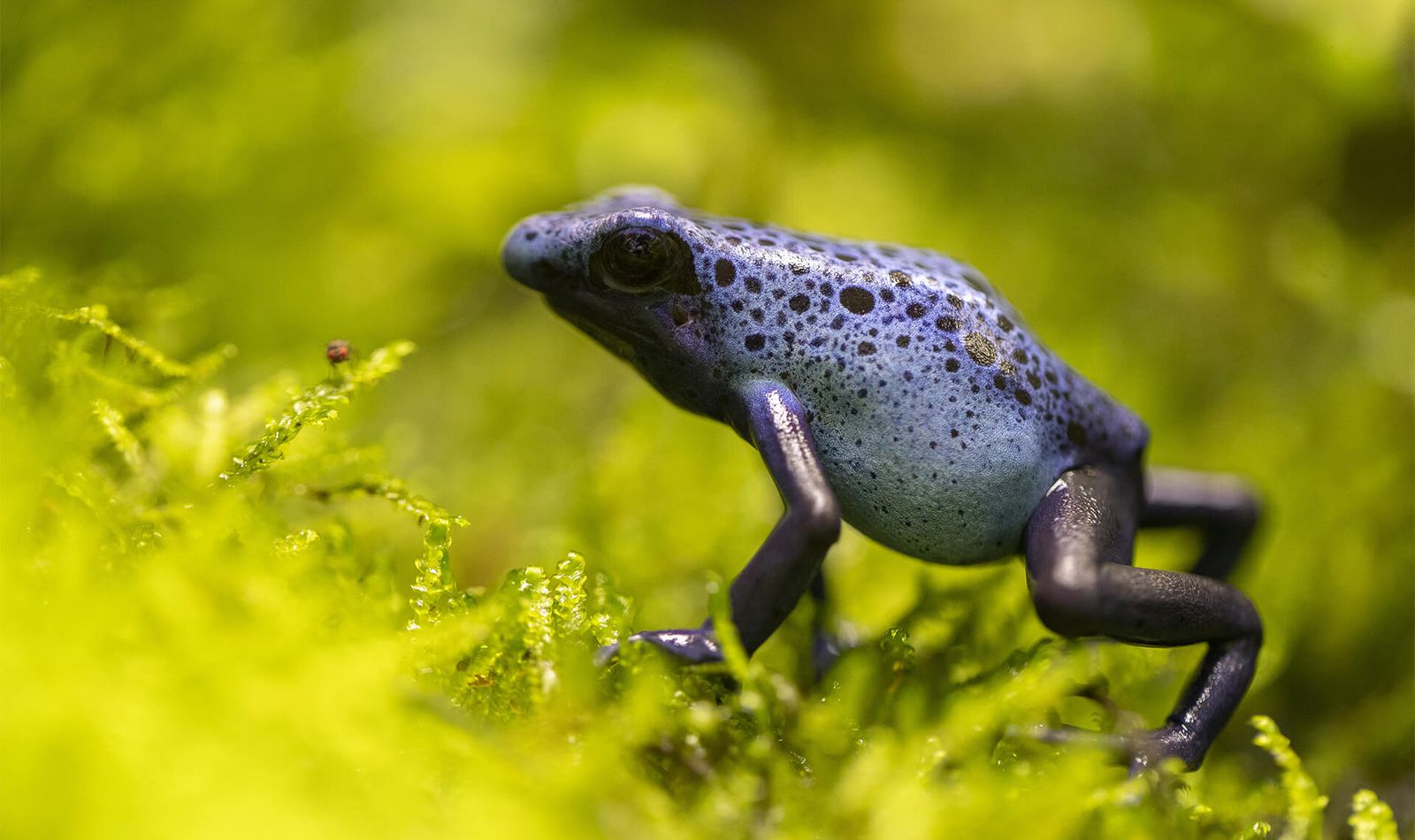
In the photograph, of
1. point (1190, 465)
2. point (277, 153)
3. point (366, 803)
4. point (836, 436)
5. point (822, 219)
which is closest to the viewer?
point (366, 803)

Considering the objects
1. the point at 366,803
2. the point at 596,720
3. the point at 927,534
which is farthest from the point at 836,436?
the point at 366,803

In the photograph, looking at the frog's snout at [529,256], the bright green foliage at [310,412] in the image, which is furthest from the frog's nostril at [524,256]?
the bright green foliage at [310,412]

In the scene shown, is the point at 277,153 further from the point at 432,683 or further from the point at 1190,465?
Result: the point at 1190,465

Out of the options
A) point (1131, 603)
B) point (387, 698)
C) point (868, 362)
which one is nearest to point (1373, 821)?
point (1131, 603)

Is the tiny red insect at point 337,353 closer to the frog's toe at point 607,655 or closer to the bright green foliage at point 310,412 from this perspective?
the bright green foliage at point 310,412

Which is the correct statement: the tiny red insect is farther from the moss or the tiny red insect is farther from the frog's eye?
the frog's eye

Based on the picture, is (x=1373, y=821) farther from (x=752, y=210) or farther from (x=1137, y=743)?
(x=752, y=210)
